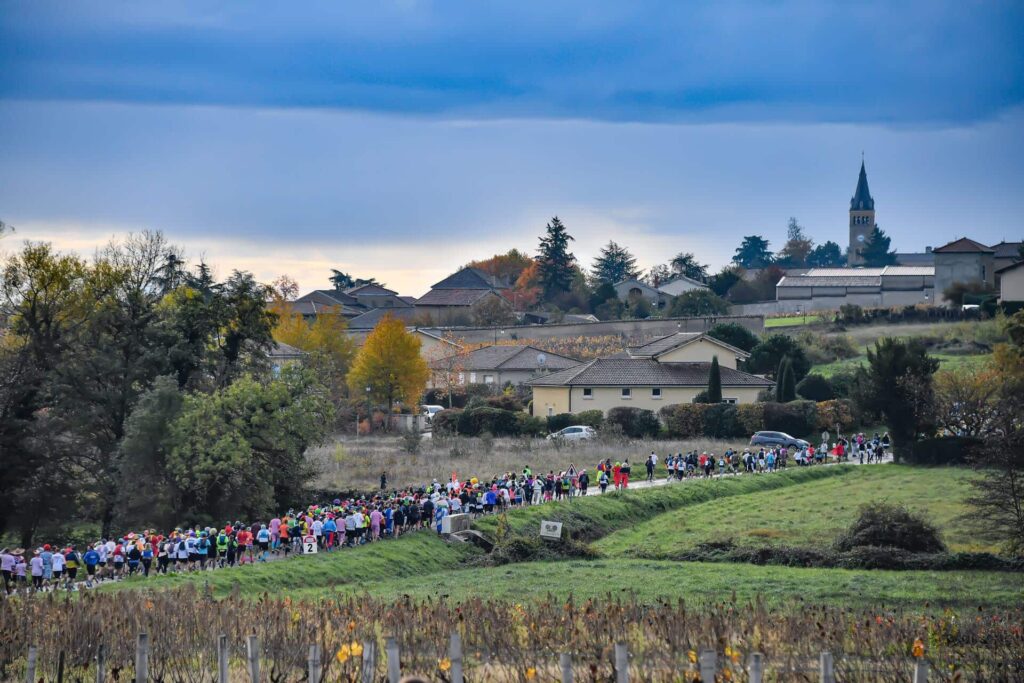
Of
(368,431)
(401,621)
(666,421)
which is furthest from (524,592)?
(368,431)

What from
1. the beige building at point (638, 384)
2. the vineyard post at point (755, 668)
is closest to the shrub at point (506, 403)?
the beige building at point (638, 384)

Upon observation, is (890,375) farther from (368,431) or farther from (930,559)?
(368,431)

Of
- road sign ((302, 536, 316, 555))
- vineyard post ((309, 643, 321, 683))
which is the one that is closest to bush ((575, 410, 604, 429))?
road sign ((302, 536, 316, 555))

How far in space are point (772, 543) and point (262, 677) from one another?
65.0 feet

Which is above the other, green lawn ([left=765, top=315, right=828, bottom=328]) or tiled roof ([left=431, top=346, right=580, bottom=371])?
green lawn ([left=765, top=315, right=828, bottom=328])

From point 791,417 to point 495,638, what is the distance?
4331 cm

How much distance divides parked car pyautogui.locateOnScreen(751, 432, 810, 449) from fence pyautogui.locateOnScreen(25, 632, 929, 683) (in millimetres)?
39694

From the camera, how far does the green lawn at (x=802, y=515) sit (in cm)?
3425

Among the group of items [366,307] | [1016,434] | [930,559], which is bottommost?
[930,559]

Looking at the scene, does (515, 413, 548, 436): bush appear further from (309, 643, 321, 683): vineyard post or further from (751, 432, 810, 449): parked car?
(309, 643, 321, 683): vineyard post

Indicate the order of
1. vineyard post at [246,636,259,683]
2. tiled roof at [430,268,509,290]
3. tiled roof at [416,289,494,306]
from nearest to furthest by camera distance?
vineyard post at [246,636,259,683] < tiled roof at [416,289,494,306] < tiled roof at [430,268,509,290]

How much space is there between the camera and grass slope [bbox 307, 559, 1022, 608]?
83.4 ft

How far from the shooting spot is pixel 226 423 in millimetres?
39969

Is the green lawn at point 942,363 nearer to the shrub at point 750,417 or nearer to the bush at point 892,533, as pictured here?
the shrub at point 750,417
